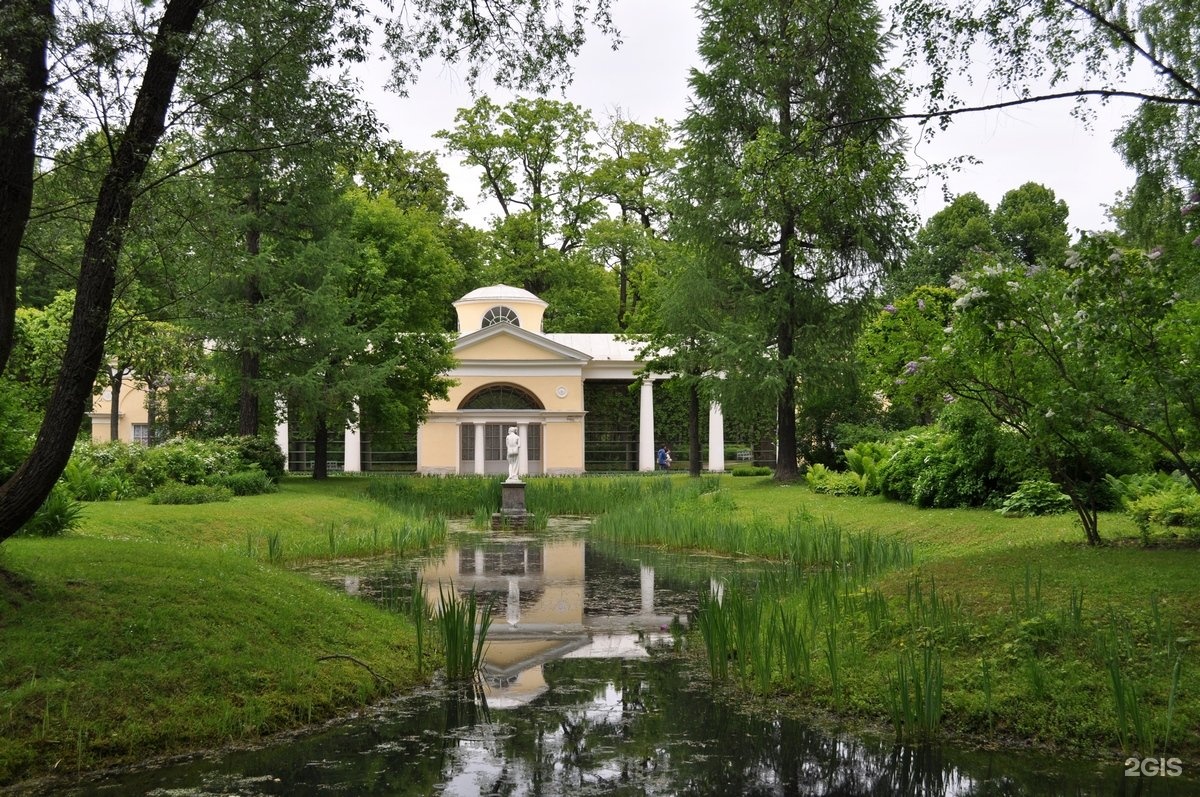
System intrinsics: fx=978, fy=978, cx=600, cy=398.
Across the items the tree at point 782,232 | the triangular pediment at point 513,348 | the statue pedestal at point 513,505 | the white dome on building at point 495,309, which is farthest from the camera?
the white dome on building at point 495,309

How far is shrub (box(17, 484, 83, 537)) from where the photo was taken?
958cm

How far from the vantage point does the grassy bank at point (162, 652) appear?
5.49 meters

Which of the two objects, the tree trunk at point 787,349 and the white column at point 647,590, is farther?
the tree trunk at point 787,349

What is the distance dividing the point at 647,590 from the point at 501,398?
91.6 ft

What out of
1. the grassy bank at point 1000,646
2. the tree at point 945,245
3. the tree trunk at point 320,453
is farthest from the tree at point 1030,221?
the grassy bank at point 1000,646

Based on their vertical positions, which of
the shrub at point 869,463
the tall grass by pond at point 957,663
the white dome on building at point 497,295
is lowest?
the tall grass by pond at point 957,663

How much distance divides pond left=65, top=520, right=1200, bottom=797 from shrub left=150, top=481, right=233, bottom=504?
31.3ft

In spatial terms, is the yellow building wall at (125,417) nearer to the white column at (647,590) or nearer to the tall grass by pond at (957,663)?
the white column at (647,590)

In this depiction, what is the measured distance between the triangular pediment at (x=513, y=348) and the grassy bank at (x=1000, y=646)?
28.1 meters

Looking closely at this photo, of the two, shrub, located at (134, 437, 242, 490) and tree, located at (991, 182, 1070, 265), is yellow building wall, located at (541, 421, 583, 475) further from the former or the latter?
tree, located at (991, 182, 1070, 265)

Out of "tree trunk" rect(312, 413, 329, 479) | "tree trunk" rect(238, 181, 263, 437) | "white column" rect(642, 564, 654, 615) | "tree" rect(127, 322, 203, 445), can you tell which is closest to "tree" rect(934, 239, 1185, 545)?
"white column" rect(642, 564, 654, 615)

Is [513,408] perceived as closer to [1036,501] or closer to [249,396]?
[249,396]

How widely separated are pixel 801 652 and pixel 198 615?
4.27 metres

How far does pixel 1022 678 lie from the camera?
6035 mm
